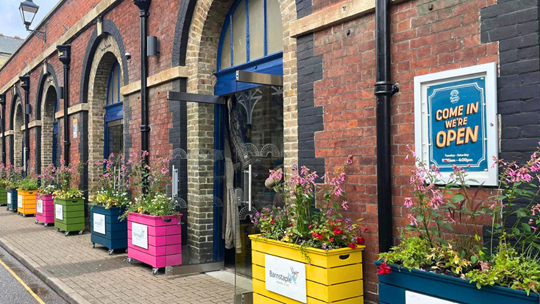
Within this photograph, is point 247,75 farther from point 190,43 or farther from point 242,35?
point 190,43

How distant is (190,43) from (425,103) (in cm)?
472

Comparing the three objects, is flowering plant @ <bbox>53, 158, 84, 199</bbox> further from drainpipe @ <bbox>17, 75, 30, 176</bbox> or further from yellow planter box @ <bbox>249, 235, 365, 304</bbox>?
yellow planter box @ <bbox>249, 235, 365, 304</bbox>

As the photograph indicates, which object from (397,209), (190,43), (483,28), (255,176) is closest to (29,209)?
(190,43)

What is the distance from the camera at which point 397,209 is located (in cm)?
414

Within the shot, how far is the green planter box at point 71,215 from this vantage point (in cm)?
1134

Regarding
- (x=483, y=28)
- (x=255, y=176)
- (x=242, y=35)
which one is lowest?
(x=255, y=176)

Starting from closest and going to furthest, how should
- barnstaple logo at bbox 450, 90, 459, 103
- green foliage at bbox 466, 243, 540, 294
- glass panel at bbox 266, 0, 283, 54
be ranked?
1. green foliage at bbox 466, 243, 540, 294
2. barnstaple logo at bbox 450, 90, 459, 103
3. glass panel at bbox 266, 0, 283, 54

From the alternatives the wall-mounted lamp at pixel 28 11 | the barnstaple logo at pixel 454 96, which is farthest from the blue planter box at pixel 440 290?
the wall-mounted lamp at pixel 28 11

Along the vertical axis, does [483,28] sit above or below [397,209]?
above

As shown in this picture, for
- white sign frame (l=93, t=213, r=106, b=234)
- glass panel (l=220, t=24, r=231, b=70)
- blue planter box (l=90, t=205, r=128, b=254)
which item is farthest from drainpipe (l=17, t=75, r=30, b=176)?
glass panel (l=220, t=24, r=231, b=70)

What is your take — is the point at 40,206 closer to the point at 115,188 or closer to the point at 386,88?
the point at 115,188

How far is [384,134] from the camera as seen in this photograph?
4.12 m

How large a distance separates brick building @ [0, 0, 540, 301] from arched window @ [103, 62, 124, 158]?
78mm

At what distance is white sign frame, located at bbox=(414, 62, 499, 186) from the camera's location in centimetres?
342
